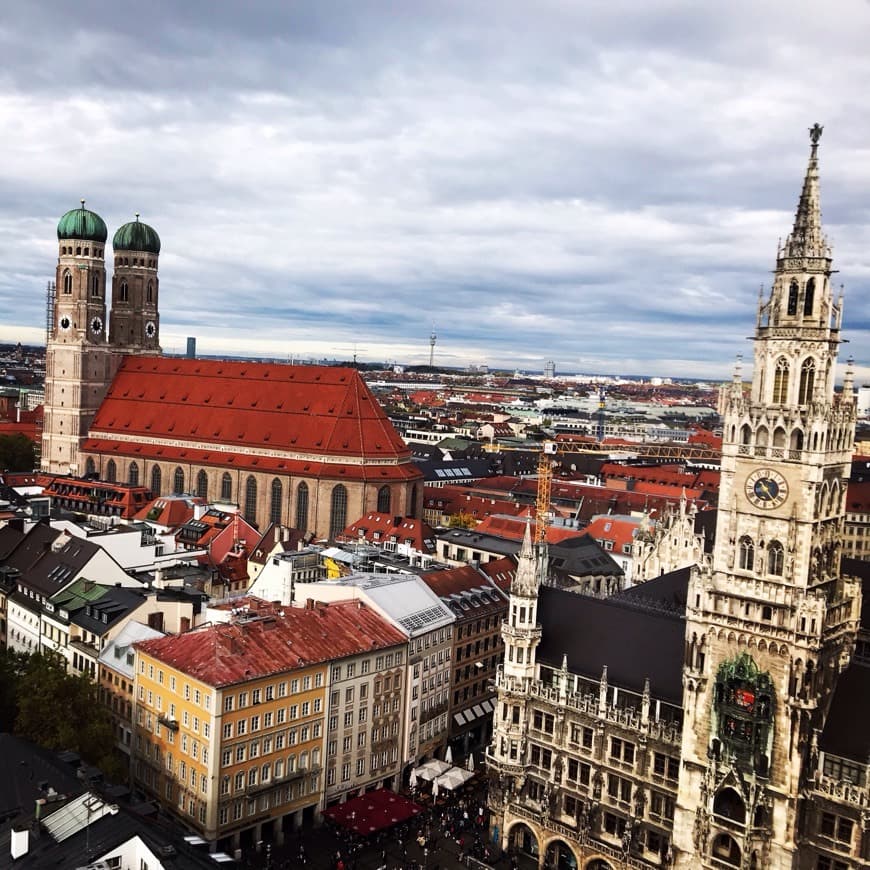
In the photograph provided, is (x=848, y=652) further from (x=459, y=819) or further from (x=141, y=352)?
(x=141, y=352)

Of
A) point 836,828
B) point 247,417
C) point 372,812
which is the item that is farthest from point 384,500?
point 836,828

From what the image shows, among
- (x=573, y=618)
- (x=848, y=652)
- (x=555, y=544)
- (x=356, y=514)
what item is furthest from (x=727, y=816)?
(x=356, y=514)

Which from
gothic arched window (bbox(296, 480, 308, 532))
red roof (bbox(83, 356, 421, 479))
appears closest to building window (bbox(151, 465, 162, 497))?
red roof (bbox(83, 356, 421, 479))

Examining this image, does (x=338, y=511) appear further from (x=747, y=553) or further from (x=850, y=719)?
(x=850, y=719)

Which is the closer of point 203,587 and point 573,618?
point 573,618

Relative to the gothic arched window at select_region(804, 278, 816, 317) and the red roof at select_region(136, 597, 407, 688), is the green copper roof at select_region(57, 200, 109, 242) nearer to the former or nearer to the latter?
the red roof at select_region(136, 597, 407, 688)
